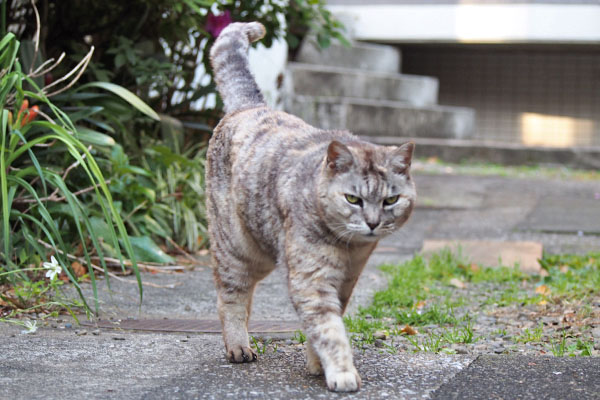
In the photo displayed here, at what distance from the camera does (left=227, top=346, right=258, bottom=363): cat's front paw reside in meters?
2.79

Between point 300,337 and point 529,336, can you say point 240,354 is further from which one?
point 529,336

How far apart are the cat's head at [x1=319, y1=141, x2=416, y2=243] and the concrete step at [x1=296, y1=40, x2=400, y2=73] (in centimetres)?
731

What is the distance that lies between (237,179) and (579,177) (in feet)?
21.1

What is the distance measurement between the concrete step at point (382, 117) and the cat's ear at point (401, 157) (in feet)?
20.0

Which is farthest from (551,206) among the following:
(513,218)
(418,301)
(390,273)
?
(418,301)

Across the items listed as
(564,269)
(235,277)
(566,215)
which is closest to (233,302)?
(235,277)

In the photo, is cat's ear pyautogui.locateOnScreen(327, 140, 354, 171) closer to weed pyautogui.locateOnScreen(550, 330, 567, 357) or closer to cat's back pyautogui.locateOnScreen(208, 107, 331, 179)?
cat's back pyautogui.locateOnScreen(208, 107, 331, 179)

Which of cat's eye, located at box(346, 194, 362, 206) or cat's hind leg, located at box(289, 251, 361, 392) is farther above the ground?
cat's eye, located at box(346, 194, 362, 206)

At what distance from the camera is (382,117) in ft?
30.4

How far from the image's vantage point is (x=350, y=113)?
895 centimetres

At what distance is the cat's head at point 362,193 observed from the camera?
253 cm

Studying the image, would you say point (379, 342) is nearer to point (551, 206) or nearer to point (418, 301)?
point (418, 301)

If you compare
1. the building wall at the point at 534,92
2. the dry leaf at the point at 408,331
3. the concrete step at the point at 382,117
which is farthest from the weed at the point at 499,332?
the building wall at the point at 534,92

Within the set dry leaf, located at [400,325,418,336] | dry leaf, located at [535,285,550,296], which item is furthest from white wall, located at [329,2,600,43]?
dry leaf, located at [400,325,418,336]
